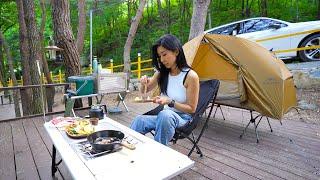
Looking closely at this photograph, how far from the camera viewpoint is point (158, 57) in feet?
8.80

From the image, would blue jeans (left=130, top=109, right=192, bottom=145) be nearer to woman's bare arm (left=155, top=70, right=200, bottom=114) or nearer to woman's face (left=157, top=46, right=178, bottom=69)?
woman's bare arm (left=155, top=70, right=200, bottom=114)

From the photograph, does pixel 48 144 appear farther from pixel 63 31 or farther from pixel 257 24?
pixel 257 24

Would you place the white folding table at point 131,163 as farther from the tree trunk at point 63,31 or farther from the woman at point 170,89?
the tree trunk at point 63,31

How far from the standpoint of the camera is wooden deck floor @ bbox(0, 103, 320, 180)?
273 centimetres

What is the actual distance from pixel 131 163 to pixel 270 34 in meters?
6.91

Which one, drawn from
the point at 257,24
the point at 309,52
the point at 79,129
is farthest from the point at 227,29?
the point at 79,129

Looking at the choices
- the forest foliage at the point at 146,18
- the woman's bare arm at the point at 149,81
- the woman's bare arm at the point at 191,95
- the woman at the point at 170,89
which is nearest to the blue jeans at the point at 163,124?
the woman at the point at 170,89

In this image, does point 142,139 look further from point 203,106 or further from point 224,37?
point 224,37

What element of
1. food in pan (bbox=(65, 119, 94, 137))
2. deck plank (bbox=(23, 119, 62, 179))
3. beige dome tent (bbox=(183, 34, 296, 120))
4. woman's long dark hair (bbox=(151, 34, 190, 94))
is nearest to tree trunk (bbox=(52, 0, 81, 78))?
deck plank (bbox=(23, 119, 62, 179))

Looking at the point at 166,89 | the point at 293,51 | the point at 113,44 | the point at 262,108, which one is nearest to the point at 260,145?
the point at 262,108

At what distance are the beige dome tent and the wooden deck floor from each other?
0.43m

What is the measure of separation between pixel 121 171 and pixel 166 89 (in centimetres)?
135

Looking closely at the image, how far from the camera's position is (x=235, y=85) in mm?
4551

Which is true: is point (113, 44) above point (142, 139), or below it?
above
